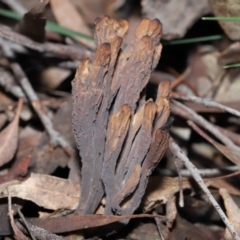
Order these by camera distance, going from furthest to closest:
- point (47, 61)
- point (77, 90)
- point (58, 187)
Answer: point (47, 61) < point (58, 187) < point (77, 90)

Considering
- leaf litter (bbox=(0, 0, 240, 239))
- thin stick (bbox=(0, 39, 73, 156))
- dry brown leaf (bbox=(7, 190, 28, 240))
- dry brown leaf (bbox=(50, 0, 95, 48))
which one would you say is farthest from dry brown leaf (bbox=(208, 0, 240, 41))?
dry brown leaf (bbox=(7, 190, 28, 240))

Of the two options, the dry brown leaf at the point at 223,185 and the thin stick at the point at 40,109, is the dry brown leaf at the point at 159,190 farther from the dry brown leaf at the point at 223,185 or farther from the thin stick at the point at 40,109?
the thin stick at the point at 40,109

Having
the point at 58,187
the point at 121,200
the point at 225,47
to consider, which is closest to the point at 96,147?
the point at 121,200

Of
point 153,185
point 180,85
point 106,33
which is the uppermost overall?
point 106,33

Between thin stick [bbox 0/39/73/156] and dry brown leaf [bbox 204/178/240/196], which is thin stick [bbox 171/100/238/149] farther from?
thin stick [bbox 0/39/73/156]

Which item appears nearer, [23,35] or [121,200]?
[121,200]

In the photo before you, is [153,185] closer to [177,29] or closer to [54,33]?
[177,29]

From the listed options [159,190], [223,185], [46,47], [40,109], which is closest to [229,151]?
[223,185]
